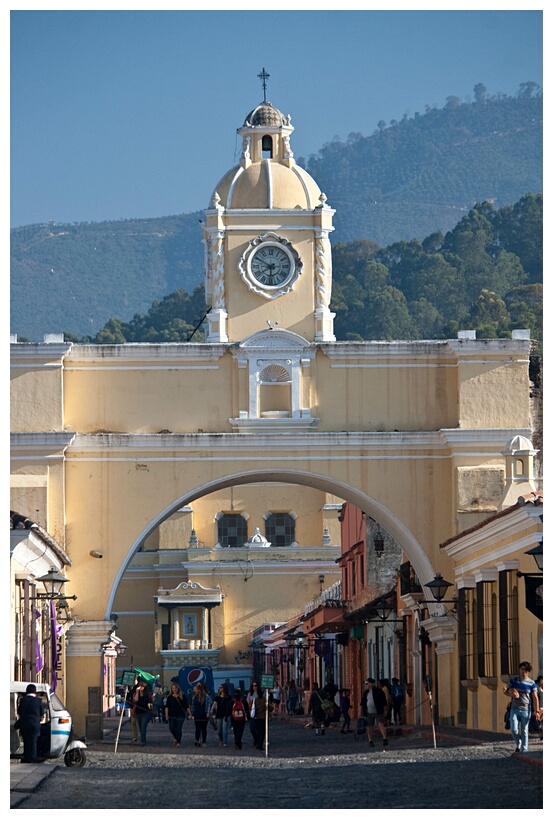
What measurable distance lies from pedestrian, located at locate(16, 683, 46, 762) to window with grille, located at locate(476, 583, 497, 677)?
7.80 meters

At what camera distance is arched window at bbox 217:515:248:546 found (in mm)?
53875

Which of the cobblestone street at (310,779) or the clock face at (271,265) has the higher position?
the clock face at (271,265)

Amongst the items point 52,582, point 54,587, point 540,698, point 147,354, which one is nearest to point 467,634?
point 54,587

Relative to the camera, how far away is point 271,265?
94.0ft

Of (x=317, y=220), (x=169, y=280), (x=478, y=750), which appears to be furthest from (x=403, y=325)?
(x=169, y=280)

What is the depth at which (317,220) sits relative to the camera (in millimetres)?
28578

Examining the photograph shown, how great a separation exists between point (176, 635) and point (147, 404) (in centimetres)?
2591

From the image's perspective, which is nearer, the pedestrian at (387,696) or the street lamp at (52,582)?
the street lamp at (52,582)

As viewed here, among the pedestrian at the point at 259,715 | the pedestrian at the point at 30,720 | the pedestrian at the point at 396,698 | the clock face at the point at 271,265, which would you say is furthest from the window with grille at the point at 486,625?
the pedestrian at the point at 30,720

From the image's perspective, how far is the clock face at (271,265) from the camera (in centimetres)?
2856

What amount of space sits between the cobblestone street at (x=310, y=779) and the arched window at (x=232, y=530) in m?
29.6

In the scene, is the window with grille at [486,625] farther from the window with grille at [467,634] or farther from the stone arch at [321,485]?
the stone arch at [321,485]

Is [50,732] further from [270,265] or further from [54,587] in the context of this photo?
[270,265]

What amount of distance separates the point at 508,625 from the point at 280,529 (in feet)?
103
